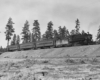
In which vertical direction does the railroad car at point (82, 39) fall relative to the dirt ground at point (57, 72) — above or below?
above

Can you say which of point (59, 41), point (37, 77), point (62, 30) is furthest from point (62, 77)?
point (62, 30)

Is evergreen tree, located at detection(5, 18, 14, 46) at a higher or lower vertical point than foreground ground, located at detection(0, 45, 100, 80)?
higher

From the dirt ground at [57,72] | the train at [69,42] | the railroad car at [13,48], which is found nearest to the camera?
the dirt ground at [57,72]

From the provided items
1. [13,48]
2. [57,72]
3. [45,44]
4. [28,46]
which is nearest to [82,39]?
[45,44]

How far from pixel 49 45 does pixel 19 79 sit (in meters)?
18.8

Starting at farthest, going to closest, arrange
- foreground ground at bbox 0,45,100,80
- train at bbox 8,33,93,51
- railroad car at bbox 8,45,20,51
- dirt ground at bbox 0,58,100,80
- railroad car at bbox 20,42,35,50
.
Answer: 1. railroad car at bbox 8,45,20,51
2. railroad car at bbox 20,42,35,50
3. train at bbox 8,33,93,51
4. foreground ground at bbox 0,45,100,80
5. dirt ground at bbox 0,58,100,80

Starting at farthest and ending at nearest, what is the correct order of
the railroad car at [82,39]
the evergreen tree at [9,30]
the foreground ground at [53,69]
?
the evergreen tree at [9,30], the railroad car at [82,39], the foreground ground at [53,69]

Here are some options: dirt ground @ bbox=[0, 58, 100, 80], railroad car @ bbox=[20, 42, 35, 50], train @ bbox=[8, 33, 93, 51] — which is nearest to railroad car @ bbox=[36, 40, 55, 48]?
train @ bbox=[8, 33, 93, 51]

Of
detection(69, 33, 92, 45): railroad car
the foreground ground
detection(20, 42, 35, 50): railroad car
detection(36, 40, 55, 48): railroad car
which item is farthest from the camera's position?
detection(20, 42, 35, 50): railroad car

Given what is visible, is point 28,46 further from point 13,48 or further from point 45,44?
point 13,48

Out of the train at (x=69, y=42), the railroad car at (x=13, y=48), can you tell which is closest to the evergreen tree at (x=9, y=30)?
the railroad car at (x=13, y=48)

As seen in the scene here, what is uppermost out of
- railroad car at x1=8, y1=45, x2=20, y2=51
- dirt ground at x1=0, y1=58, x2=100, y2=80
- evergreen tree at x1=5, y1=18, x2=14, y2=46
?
evergreen tree at x1=5, y1=18, x2=14, y2=46

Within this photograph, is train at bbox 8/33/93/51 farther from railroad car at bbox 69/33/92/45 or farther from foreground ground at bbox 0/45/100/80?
foreground ground at bbox 0/45/100/80

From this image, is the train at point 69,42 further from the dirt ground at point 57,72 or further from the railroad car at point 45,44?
the dirt ground at point 57,72
